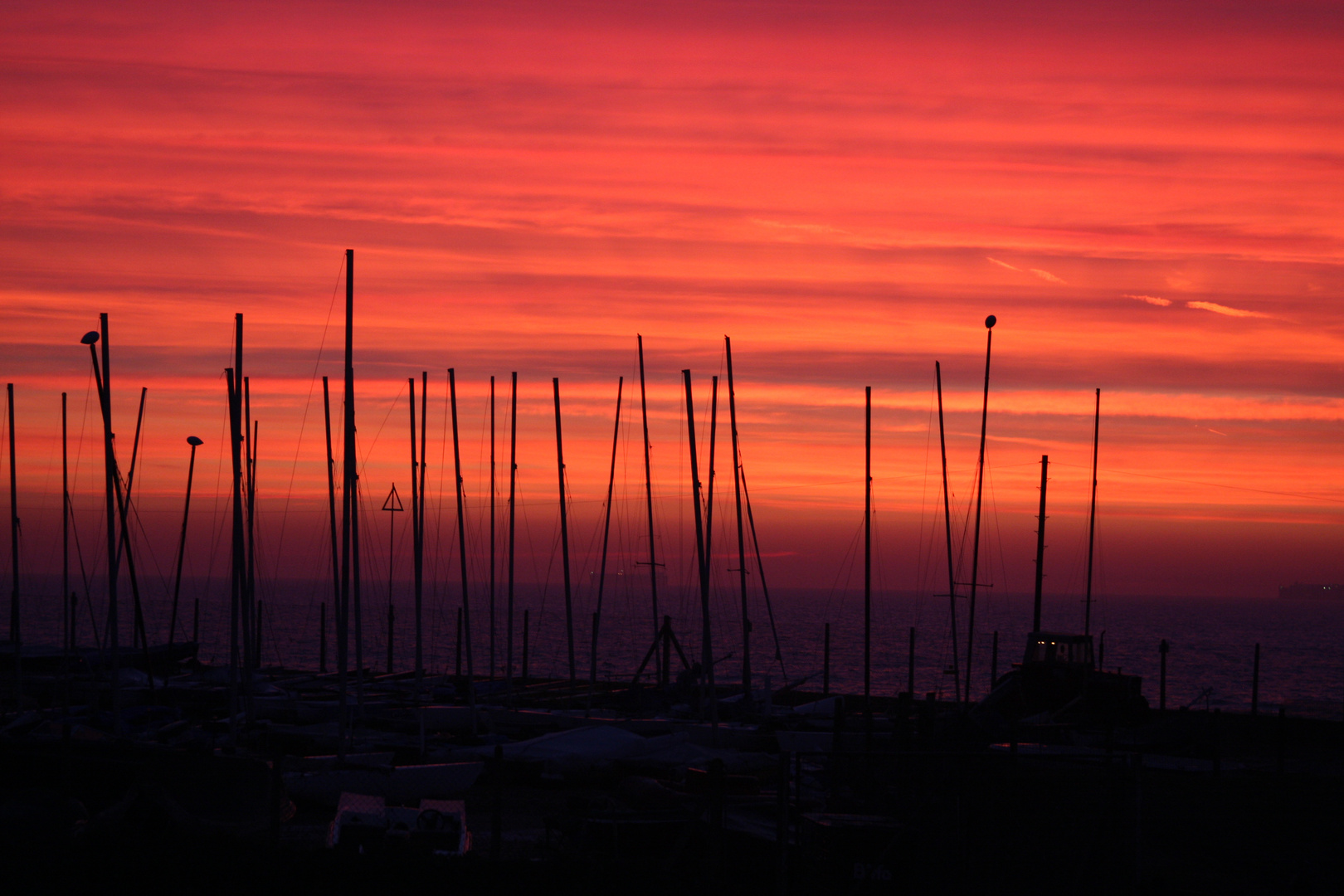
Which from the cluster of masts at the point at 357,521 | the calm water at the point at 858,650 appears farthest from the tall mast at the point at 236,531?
the calm water at the point at 858,650

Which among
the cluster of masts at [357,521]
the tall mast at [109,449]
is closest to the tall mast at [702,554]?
the cluster of masts at [357,521]

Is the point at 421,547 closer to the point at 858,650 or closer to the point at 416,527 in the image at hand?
the point at 416,527

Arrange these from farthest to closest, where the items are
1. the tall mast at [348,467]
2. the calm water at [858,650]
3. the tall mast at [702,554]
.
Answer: the calm water at [858,650], the tall mast at [702,554], the tall mast at [348,467]

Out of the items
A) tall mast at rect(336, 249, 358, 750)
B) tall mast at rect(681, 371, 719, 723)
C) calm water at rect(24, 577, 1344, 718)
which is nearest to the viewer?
tall mast at rect(336, 249, 358, 750)

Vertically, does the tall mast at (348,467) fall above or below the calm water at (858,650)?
above

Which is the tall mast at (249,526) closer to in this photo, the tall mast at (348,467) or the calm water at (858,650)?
the tall mast at (348,467)

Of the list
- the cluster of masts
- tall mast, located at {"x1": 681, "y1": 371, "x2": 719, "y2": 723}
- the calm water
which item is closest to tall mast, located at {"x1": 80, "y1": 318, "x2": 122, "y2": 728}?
the cluster of masts

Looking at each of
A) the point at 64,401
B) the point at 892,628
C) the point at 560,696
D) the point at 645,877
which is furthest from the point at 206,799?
the point at 892,628

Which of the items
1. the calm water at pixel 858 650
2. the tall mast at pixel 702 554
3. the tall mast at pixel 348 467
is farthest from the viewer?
the calm water at pixel 858 650

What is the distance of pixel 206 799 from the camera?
1966 cm

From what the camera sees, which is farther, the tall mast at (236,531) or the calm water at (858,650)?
the calm water at (858,650)

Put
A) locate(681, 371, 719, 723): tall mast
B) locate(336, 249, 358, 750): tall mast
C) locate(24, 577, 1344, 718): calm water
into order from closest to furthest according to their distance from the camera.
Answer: locate(336, 249, 358, 750): tall mast
locate(681, 371, 719, 723): tall mast
locate(24, 577, 1344, 718): calm water

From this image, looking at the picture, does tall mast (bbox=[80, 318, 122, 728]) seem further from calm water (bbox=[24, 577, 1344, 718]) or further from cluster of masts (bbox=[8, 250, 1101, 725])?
calm water (bbox=[24, 577, 1344, 718])

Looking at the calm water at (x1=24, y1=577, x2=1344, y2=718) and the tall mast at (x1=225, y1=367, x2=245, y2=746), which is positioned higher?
the tall mast at (x1=225, y1=367, x2=245, y2=746)
